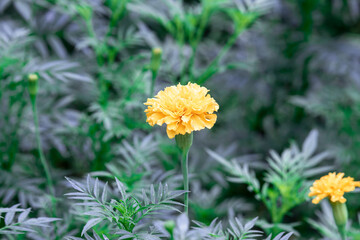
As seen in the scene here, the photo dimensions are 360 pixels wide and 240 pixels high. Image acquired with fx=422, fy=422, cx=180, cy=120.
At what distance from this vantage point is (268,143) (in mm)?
1973

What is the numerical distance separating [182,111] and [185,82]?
55cm

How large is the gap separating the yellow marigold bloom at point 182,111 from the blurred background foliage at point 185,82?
6.0 inches

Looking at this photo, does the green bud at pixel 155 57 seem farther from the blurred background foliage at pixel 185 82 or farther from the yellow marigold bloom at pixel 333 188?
the yellow marigold bloom at pixel 333 188

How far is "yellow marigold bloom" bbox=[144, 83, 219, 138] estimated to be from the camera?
0.79 m

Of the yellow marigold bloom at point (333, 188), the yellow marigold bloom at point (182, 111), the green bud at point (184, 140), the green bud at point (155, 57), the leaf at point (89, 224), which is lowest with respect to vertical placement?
the yellow marigold bloom at point (333, 188)

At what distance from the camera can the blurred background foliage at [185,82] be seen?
1.15m

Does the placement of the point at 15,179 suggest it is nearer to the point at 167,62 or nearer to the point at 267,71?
the point at 167,62

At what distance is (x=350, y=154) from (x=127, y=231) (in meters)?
1.24

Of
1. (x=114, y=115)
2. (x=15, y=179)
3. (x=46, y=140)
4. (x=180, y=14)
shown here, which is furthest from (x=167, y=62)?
(x=15, y=179)

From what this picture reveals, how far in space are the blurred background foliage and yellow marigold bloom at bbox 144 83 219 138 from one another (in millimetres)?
153

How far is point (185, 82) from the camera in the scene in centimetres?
134

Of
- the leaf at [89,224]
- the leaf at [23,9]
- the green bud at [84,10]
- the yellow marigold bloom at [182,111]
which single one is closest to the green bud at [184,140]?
the yellow marigold bloom at [182,111]

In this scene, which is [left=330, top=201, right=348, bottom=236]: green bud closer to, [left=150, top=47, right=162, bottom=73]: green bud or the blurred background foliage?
the blurred background foliage

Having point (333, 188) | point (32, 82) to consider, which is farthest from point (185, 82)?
point (333, 188)
